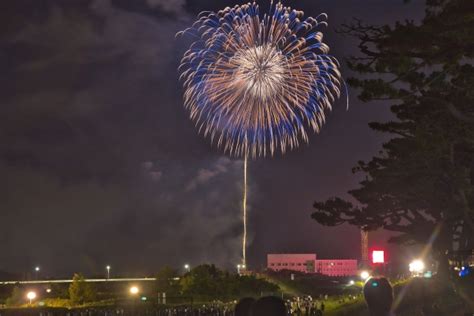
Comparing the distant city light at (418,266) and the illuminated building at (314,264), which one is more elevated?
the distant city light at (418,266)

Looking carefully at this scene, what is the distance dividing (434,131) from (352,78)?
18.7 ft

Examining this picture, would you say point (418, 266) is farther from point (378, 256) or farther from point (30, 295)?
point (30, 295)

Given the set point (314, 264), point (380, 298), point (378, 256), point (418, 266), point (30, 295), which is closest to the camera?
point (380, 298)

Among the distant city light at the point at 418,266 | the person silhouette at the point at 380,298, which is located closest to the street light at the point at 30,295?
the distant city light at the point at 418,266

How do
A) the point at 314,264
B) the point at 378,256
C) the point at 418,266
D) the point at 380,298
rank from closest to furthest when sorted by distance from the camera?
the point at 380,298 < the point at 418,266 < the point at 378,256 < the point at 314,264

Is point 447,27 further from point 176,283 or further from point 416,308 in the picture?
point 176,283

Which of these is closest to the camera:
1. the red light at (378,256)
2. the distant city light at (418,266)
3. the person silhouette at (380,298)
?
the person silhouette at (380,298)

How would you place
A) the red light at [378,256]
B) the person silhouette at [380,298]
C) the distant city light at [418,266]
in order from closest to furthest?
the person silhouette at [380,298] < the distant city light at [418,266] < the red light at [378,256]

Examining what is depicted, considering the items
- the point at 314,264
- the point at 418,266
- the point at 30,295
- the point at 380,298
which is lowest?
the point at 314,264

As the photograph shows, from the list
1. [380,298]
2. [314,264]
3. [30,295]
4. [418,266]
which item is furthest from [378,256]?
[314,264]

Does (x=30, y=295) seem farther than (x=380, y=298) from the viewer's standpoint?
Yes

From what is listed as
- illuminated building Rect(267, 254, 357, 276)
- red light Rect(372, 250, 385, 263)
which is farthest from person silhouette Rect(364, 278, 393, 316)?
illuminated building Rect(267, 254, 357, 276)

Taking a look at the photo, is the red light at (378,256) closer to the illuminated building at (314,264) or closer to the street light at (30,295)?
the street light at (30,295)

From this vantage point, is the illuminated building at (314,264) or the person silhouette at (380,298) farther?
the illuminated building at (314,264)
